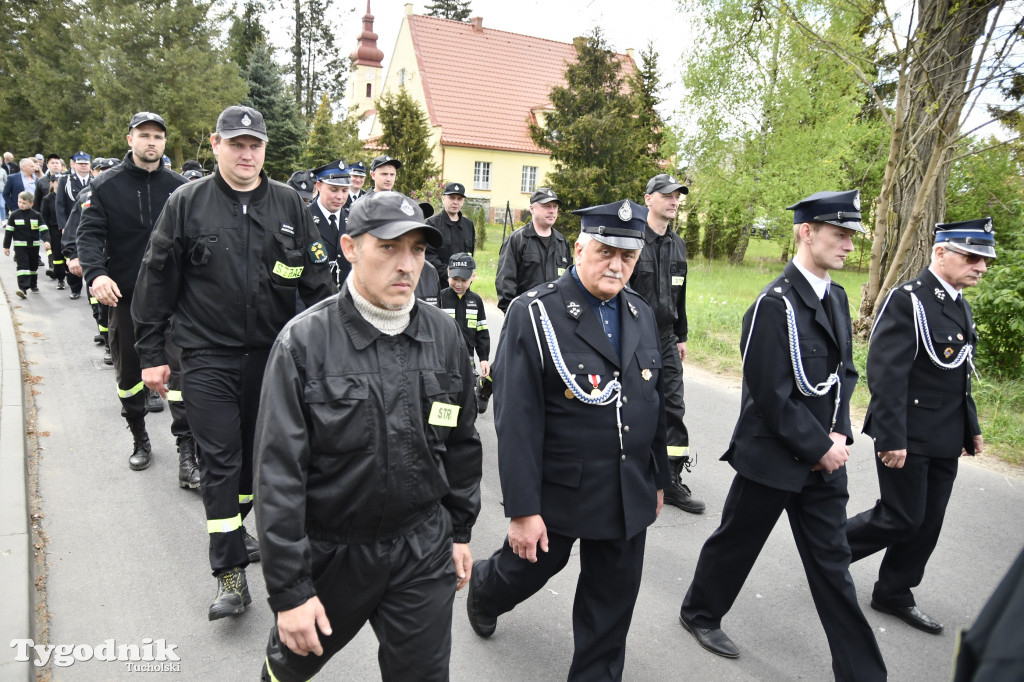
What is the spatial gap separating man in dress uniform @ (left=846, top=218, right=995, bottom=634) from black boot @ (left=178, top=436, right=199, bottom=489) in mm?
4580

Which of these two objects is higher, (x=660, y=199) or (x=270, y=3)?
(x=270, y=3)

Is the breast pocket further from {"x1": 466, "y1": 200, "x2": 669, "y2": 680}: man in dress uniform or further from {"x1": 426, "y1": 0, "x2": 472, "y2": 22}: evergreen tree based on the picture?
{"x1": 426, "y1": 0, "x2": 472, "y2": 22}: evergreen tree

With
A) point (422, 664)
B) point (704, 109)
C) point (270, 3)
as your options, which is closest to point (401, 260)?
point (422, 664)

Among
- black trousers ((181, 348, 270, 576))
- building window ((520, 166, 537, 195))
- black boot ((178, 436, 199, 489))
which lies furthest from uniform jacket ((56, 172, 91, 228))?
building window ((520, 166, 537, 195))

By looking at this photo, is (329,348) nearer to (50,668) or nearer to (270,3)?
(50,668)

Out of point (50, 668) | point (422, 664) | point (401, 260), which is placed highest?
point (401, 260)

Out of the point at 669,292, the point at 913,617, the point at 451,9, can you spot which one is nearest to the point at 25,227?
the point at 669,292

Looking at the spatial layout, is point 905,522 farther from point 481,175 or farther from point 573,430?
point 481,175

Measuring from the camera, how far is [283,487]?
2291 mm

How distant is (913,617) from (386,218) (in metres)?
3.80

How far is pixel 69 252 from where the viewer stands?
9078 mm

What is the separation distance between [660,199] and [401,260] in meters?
3.85

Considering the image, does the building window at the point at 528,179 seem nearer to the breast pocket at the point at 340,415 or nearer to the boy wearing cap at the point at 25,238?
the boy wearing cap at the point at 25,238

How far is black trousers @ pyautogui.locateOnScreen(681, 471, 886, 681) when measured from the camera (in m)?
3.42
